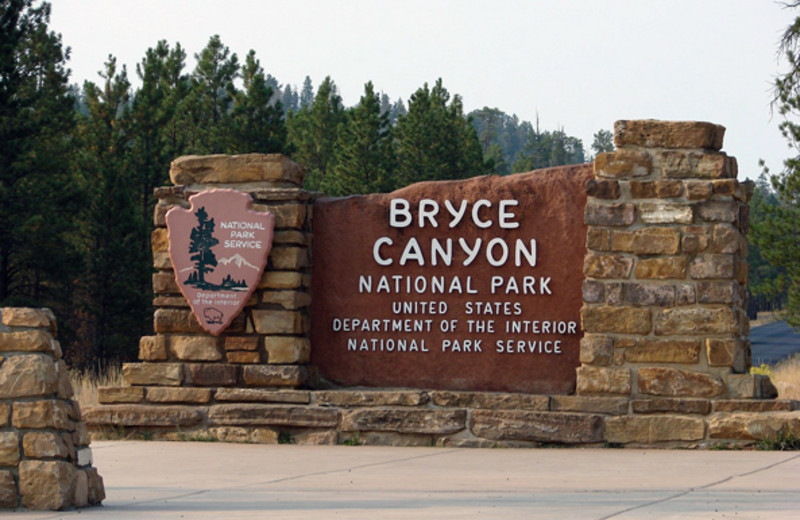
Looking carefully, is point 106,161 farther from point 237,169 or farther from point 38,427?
point 38,427

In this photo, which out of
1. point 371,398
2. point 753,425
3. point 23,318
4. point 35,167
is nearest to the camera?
point 23,318

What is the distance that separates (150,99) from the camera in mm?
30859

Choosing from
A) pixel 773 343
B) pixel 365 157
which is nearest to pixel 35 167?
pixel 365 157

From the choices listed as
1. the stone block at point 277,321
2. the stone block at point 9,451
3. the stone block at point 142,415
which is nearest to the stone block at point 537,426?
the stone block at point 277,321

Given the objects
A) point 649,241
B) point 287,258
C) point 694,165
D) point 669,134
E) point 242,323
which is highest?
point 669,134

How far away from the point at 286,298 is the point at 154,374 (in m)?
1.54

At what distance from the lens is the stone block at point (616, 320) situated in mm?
10727

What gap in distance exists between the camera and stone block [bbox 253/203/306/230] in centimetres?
1155

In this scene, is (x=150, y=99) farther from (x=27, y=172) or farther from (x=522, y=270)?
(x=522, y=270)

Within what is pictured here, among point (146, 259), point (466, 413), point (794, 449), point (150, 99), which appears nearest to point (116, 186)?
point (146, 259)

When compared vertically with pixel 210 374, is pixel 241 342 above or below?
above

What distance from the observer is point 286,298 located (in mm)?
11477

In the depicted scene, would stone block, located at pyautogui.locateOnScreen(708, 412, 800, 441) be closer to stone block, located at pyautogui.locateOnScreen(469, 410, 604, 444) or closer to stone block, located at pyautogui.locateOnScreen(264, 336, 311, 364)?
stone block, located at pyautogui.locateOnScreen(469, 410, 604, 444)

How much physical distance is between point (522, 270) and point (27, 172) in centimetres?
1681
